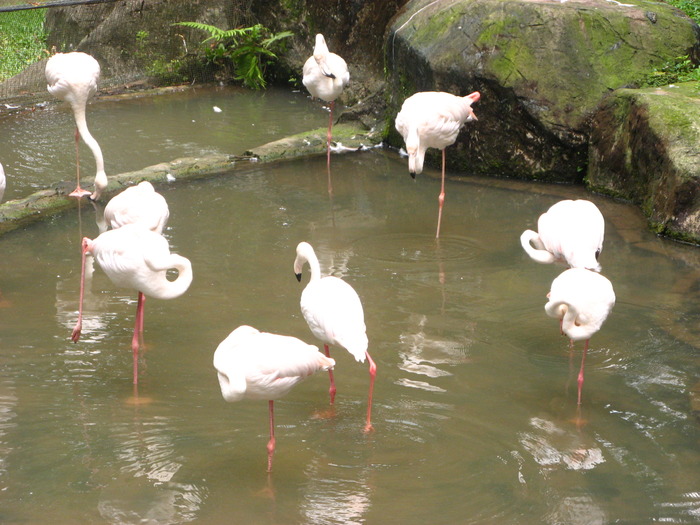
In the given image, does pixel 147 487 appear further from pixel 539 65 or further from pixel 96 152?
pixel 539 65

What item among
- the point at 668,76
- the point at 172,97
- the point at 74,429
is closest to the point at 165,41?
the point at 172,97

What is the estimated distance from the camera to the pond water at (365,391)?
3.37 m

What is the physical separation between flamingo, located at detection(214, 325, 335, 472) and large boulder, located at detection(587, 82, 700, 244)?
3.55m

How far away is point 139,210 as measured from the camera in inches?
202

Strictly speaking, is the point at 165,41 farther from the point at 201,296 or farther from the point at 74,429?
the point at 74,429

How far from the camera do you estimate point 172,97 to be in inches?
→ 418

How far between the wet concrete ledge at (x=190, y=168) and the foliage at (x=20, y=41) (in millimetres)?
4338

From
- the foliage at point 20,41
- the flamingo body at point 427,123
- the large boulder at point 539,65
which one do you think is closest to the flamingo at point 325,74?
the large boulder at point 539,65

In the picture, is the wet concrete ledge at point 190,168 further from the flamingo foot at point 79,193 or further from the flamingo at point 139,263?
the flamingo at point 139,263

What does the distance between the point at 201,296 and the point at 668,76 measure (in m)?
4.65

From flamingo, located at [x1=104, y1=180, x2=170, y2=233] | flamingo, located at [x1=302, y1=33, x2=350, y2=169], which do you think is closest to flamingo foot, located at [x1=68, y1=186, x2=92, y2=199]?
flamingo, located at [x1=104, y1=180, x2=170, y2=233]

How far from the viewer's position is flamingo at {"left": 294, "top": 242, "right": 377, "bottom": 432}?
12.6ft

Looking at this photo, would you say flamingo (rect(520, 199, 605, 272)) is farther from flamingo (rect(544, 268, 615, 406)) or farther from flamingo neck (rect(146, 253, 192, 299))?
flamingo neck (rect(146, 253, 192, 299))

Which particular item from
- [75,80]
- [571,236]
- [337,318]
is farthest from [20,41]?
[337,318]
